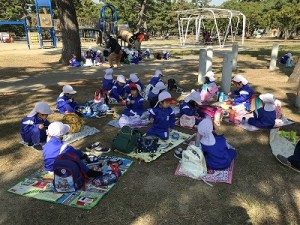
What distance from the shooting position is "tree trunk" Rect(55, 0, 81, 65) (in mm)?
15047

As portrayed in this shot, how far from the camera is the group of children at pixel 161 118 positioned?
4.63 metres

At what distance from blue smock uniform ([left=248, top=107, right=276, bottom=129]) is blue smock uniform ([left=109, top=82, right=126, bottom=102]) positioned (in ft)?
13.8

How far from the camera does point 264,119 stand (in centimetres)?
657

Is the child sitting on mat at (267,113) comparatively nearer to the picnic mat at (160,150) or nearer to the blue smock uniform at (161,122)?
the picnic mat at (160,150)

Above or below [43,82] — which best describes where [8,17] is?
above

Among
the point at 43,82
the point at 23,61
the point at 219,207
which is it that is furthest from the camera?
the point at 23,61

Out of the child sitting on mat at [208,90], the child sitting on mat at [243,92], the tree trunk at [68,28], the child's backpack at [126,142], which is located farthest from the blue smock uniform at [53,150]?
the tree trunk at [68,28]

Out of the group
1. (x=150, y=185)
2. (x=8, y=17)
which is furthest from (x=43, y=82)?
(x=8, y=17)

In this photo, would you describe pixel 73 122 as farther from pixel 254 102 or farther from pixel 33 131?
pixel 254 102

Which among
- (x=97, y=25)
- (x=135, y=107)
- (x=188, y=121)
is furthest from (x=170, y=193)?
(x=97, y=25)

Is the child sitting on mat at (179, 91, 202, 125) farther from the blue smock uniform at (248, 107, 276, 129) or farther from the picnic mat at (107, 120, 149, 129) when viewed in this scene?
the blue smock uniform at (248, 107, 276, 129)

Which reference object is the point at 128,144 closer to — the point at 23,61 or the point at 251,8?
the point at 23,61

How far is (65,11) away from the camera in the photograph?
49.3ft

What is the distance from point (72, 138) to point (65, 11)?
1107cm
